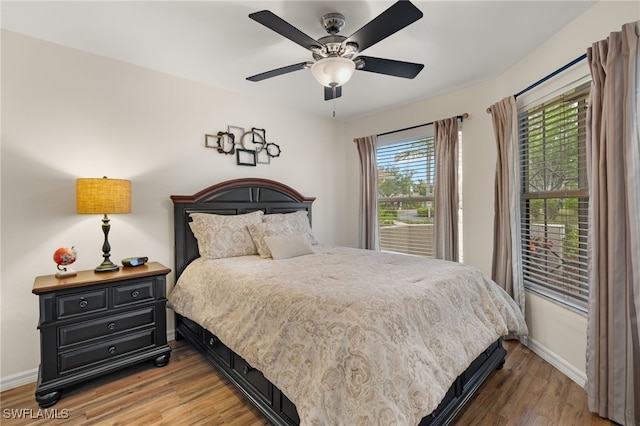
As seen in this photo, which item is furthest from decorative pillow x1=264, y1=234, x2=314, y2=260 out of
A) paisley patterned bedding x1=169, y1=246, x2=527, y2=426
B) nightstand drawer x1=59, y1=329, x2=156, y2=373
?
nightstand drawer x1=59, y1=329, x2=156, y2=373

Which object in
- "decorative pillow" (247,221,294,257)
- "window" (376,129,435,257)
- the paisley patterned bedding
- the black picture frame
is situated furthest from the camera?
"window" (376,129,435,257)

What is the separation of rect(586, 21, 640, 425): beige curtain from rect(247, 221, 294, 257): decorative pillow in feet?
8.03

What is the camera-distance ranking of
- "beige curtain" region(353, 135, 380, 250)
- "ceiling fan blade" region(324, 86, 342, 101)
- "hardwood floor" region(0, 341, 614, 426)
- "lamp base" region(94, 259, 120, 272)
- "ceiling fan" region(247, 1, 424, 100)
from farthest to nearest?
"beige curtain" region(353, 135, 380, 250), "ceiling fan blade" region(324, 86, 342, 101), "lamp base" region(94, 259, 120, 272), "hardwood floor" region(0, 341, 614, 426), "ceiling fan" region(247, 1, 424, 100)

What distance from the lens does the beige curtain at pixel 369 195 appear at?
408cm

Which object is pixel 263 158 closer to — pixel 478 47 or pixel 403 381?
pixel 478 47

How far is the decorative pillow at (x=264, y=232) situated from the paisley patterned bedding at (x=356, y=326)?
37 cm

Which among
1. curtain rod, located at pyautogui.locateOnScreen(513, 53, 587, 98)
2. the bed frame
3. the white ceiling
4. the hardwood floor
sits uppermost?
the white ceiling

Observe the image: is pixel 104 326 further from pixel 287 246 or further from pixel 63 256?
pixel 287 246

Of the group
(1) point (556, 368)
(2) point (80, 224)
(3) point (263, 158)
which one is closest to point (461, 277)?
(1) point (556, 368)

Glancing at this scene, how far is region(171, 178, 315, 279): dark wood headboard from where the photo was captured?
113 inches

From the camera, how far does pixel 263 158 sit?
3.65m

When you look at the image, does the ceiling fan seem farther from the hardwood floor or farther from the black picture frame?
the hardwood floor

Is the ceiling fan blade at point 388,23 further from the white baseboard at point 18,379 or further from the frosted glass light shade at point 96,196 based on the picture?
the white baseboard at point 18,379

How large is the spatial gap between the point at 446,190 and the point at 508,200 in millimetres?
692
